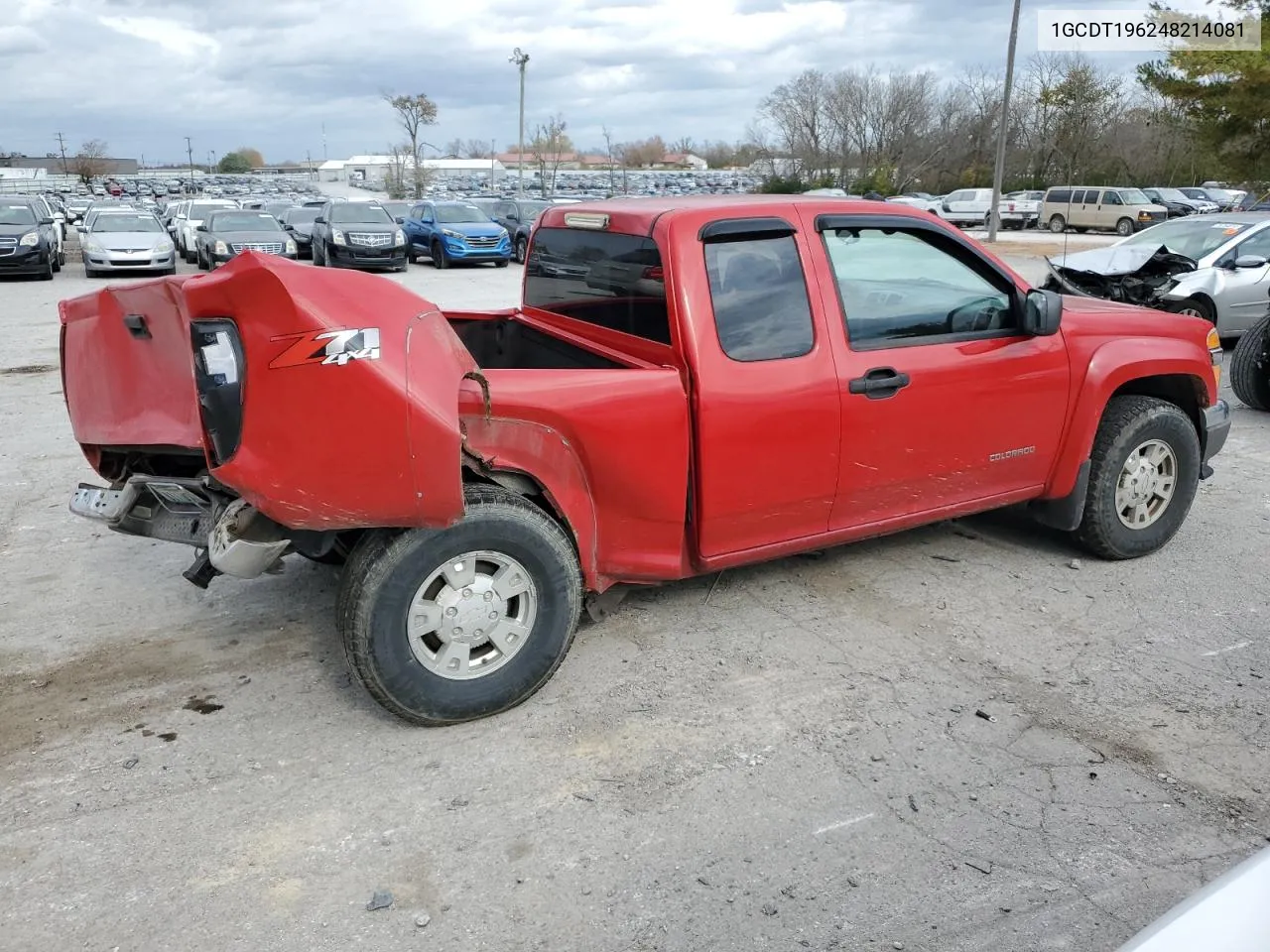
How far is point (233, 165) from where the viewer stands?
4567 inches

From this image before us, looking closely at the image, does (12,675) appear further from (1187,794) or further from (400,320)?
(1187,794)

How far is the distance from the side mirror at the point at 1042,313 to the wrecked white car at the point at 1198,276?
722 centimetres

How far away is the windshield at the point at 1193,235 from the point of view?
12.2 meters

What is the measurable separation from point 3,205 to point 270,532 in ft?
71.9

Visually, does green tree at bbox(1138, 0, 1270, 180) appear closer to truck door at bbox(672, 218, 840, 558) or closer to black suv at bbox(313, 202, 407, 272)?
black suv at bbox(313, 202, 407, 272)

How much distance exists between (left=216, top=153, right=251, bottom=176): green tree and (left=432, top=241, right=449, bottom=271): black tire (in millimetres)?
98847

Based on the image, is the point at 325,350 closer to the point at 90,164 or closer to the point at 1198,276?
the point at 1198,276

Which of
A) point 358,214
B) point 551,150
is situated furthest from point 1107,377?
point 551,150

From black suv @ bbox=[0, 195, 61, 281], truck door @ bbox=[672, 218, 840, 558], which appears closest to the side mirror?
truck door @ bbox=[672, 218, 840, 558]

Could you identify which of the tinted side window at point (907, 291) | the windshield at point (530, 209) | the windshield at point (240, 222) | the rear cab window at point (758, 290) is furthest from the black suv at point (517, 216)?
the rear cab window at point (758, 290)

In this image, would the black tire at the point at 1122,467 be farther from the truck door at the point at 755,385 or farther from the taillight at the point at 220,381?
the taillight at the point at 220,381

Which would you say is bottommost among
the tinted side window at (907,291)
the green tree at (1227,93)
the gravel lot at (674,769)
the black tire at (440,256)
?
the gravel lot at (674,769)

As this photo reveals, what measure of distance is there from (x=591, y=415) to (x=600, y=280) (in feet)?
3.11

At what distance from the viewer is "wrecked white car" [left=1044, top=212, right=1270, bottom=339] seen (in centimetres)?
1141
